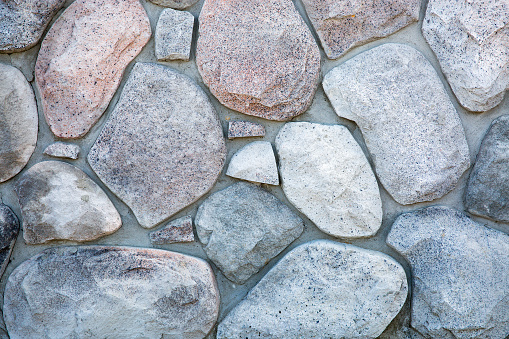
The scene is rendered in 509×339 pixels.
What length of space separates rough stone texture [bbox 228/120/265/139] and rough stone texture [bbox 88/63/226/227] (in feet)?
0.14

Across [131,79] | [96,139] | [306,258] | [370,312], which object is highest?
[131,79]

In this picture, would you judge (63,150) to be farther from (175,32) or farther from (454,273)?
(454,273)

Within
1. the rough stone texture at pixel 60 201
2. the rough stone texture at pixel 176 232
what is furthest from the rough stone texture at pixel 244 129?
the rough stone texture at pixel 60 201

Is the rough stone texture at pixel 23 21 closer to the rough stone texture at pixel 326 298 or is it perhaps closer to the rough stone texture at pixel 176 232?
the rough stone texture at pixel 176 232

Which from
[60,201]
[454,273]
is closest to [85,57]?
[60,201]

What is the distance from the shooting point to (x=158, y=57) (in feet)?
3.45

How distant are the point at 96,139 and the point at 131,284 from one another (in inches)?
15.6

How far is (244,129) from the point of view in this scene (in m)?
1.07

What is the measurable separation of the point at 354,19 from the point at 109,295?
3.17ft

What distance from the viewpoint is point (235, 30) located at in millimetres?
1027

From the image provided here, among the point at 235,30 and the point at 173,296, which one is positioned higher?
the point at 235,30

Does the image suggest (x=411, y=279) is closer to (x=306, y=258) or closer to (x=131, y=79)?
(x=306, y=258)

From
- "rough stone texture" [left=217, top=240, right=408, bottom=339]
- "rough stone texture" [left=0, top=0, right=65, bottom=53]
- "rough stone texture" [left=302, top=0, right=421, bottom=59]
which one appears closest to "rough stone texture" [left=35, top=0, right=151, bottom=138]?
"rough stone texture" [left=0, top=0, right=65, bottom=53]

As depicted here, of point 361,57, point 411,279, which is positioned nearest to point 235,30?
point 361,57
